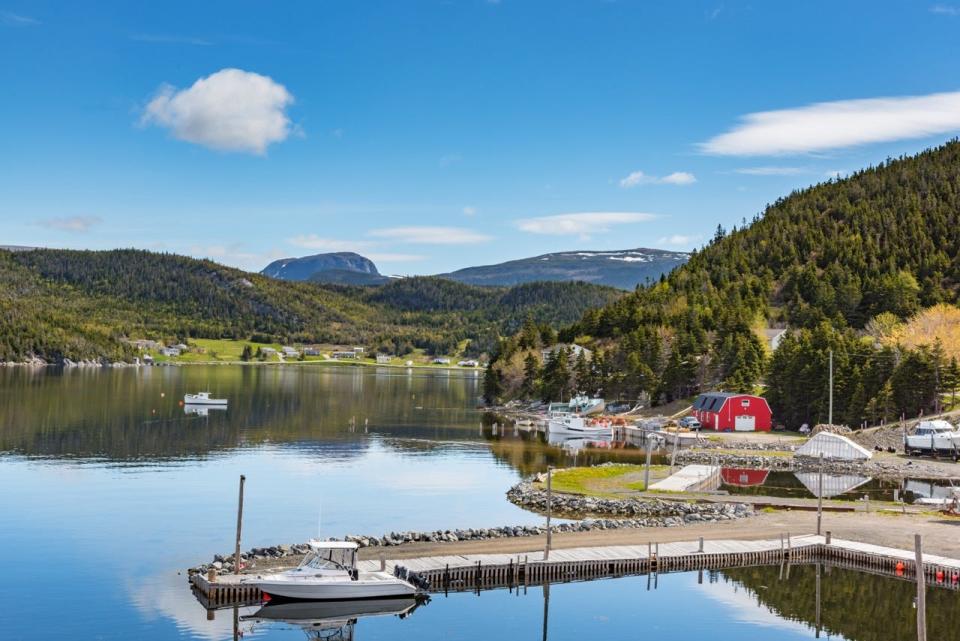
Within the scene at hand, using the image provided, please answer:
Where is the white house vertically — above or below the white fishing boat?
above

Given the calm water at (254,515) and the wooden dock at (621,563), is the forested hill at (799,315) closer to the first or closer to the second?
Answer: the calm water at (254,515)

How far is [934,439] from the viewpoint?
93188 mm

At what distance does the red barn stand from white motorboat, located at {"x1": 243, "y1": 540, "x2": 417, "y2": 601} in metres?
78.6

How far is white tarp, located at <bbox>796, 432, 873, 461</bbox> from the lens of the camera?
91.1m

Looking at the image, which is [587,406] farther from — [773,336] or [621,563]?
[621,563]

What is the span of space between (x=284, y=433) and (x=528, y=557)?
2765 inches

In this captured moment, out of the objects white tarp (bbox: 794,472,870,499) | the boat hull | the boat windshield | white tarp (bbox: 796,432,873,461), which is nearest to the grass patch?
white tarp (bbox: 794,472,870,499)

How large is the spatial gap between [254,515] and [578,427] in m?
60.8

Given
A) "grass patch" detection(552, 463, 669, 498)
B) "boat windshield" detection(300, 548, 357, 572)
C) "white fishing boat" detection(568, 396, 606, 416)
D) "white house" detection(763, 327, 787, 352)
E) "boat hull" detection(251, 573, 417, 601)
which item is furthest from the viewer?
"white house" detection(763, 327, 787, 352)

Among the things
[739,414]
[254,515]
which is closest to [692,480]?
[254,515]

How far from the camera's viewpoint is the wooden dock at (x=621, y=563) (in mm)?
45094

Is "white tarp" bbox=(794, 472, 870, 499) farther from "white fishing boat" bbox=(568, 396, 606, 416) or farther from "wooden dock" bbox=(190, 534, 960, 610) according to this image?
"white fishing boat" bbox=(568, 396, 606, 416)

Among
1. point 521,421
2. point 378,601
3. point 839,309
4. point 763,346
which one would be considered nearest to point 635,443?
point 521,421

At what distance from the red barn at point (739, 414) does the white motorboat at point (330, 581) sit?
78.6 m
